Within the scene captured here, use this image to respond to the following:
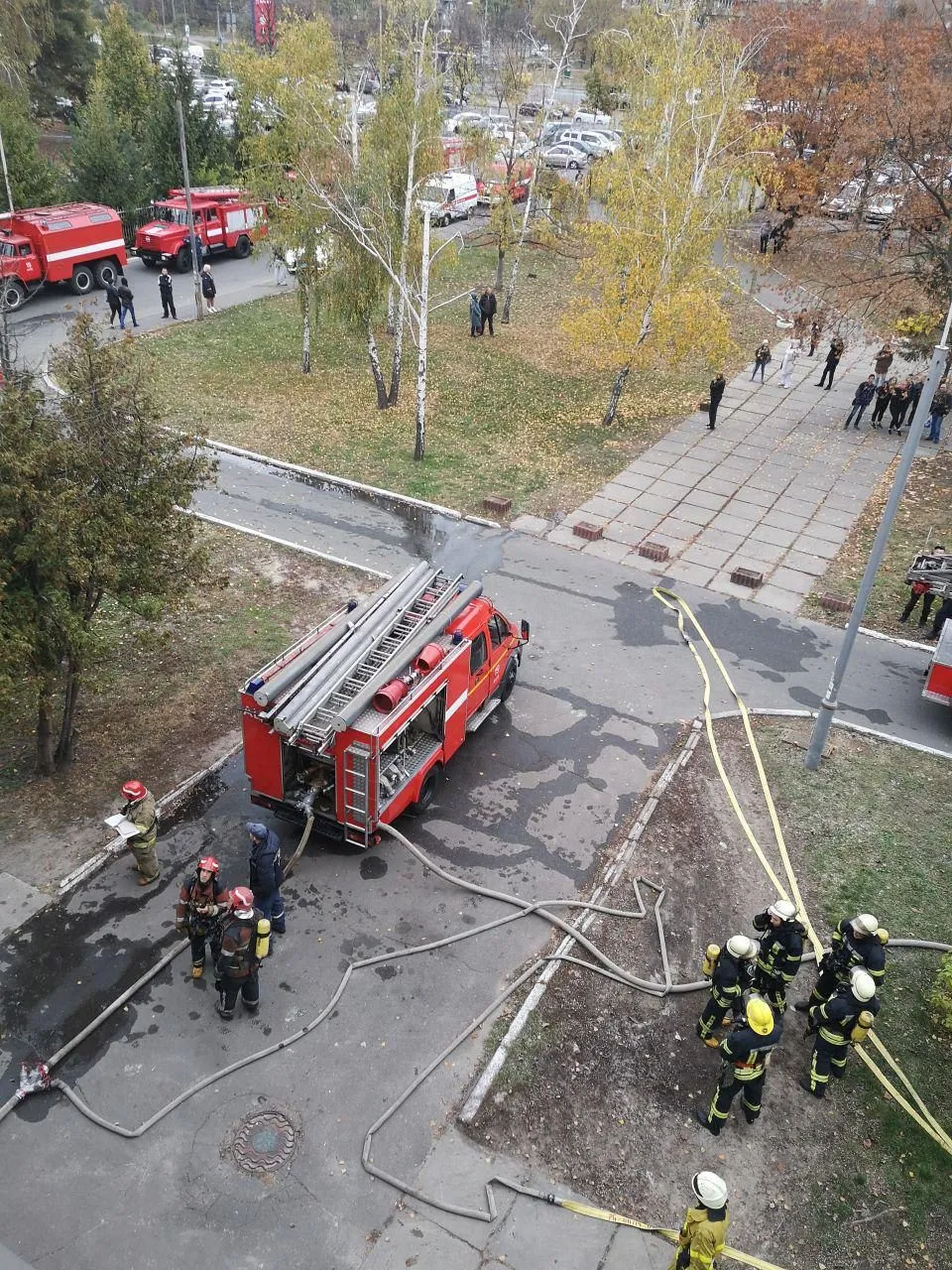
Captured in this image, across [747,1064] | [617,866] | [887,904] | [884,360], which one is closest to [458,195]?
[884,360]

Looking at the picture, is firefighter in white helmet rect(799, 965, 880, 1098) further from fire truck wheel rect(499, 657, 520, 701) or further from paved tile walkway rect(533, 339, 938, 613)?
paved tile walkway rect(533, 339, 938, 613)

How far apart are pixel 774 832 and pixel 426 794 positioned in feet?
14.1

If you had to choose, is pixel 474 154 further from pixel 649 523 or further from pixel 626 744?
pixel 626 744

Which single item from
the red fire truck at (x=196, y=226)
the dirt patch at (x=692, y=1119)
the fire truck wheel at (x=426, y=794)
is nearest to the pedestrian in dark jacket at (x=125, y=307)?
the red fire truck at (x=196, y=226)

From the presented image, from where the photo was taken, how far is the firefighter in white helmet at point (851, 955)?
855cm

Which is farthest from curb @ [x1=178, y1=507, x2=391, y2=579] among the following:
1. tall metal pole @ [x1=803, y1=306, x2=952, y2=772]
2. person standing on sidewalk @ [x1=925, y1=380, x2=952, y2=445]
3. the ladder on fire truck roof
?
person standing on sidewalk @ [x1=925, y1=380, x2=952, y2=445]

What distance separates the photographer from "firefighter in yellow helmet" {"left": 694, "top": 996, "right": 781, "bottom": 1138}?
768 cm

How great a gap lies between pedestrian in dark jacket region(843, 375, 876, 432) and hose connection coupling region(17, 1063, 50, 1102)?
2160cm

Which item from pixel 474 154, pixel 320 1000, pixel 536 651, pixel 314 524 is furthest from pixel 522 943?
pixel 474 154

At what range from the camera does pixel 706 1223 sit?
641 cm

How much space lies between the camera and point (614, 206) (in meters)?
21.0

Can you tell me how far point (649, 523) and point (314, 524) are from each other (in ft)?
21.5

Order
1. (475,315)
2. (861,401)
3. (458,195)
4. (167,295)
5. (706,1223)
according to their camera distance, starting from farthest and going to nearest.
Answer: (458,195), (475,315), (167,295), (861,401), (706,1223)

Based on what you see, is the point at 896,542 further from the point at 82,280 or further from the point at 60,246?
the point at 82,280
